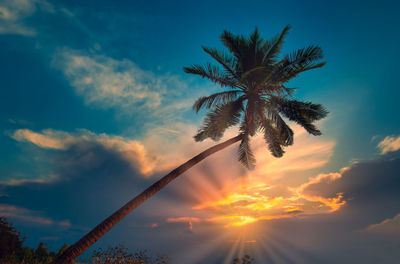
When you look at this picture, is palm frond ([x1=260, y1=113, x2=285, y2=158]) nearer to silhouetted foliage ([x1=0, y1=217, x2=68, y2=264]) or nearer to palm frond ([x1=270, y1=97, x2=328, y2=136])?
palm frond ([x1=270, y1=97, x2=328, y2=136])

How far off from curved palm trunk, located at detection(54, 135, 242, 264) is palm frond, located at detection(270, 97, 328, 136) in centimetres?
599

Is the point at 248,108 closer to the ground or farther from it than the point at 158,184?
farther from it

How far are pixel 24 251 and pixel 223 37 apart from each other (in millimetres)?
23845

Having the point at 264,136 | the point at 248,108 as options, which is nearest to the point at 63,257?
the point at 248,108

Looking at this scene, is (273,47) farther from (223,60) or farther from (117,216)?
(117,216)

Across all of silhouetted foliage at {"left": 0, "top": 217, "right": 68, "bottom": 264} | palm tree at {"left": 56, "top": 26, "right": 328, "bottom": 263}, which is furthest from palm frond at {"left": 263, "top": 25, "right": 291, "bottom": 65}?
silhouetted foliage at {"left": 0, "top": 217, "right": 68, "bottom": 264}

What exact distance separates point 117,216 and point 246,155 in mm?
10376

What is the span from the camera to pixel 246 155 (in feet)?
55.9

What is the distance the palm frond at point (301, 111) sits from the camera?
14531 mm

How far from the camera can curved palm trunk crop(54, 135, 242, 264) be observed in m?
8.83

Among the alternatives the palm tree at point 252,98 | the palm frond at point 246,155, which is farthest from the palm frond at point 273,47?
the palm frond at point 246,155

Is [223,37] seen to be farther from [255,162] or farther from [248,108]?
[255,162]

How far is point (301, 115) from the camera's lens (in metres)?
14.6

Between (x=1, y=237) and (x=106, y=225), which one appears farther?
(x=1, y=237)
